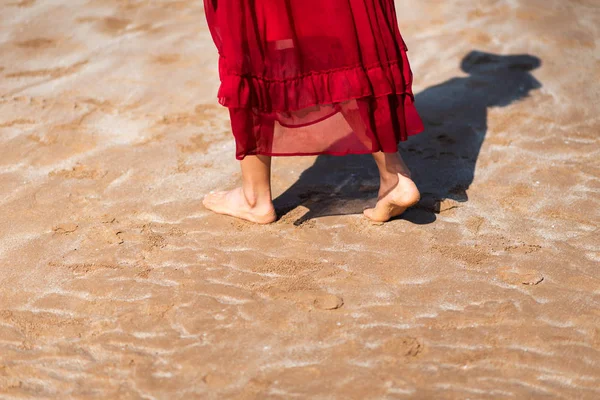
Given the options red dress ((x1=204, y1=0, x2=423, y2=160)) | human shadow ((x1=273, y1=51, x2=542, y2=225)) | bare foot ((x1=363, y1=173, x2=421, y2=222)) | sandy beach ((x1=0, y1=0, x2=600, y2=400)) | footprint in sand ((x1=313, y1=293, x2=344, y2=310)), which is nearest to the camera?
sandy beach ((x1=0, y1=0, x2=600, y2=400))

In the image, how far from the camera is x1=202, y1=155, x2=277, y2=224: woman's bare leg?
2.83 m

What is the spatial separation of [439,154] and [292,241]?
1110mm

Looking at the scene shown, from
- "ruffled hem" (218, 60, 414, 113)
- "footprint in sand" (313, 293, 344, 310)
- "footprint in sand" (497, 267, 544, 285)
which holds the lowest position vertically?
"footprint in sand" (497, 267, 544, 285)

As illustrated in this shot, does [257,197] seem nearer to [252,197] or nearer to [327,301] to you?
[252,197]

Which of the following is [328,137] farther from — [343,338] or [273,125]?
[343,338]

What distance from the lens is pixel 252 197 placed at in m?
2.90

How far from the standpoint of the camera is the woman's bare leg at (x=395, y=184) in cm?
273

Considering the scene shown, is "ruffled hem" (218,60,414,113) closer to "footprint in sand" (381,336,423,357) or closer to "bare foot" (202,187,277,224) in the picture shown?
"bare foot" (202,187,277,224)

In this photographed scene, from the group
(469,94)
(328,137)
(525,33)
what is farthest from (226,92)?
(525,33)

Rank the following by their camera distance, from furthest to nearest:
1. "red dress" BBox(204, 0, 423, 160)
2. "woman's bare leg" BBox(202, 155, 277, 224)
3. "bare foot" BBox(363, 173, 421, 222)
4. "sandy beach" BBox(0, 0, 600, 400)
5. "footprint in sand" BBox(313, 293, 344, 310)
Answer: "woman's bare leg" BBox(202, 155, 277, 224)
"bare foot" BBox(363, 173, 421, 222)
"red dress" BBox(204, 0, 423, 160)
"footprint in sand" BBox(313, 293, 344, 310)
"sandy beach" BBox(0, 0, 600, 400)

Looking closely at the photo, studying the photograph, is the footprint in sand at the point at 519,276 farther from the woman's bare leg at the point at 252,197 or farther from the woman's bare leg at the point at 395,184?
the woman's bare leg at the point at 252,197

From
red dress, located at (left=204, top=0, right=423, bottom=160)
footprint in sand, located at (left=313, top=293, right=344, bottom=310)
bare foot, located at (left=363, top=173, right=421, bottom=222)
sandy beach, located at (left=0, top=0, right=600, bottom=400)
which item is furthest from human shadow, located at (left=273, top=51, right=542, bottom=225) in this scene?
footprint in sand, located at (left=313, top=293, right=344, bottom=310)

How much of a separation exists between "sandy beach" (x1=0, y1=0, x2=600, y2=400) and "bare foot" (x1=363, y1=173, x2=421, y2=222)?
6 cm

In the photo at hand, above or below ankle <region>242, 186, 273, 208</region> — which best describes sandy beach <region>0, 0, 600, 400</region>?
below
